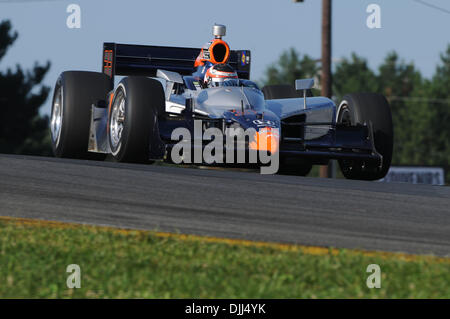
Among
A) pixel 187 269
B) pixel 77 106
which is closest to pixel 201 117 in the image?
pixel 77 106

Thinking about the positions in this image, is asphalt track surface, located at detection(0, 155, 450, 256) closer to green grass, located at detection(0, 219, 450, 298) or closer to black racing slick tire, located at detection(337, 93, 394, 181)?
green grass, located at detection(0, 219, 450, 298)

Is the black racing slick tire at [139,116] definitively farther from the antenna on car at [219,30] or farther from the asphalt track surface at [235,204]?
the antenna on car at [219,30]

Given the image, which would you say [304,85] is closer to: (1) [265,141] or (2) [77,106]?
(1) [265,141]

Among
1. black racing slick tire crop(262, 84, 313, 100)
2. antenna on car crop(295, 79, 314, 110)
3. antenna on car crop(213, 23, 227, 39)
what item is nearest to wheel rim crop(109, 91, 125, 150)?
antenna on car crop(213, 23, 227, 39)

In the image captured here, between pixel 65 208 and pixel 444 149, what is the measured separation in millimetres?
99436

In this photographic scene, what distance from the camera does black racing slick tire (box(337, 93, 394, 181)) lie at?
38.3ft

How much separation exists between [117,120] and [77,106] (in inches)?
38.7

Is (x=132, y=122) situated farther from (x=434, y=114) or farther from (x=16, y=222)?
(x=434, y=114)

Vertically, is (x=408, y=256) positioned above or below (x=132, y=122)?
below

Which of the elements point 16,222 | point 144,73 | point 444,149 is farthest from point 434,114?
point 16,222

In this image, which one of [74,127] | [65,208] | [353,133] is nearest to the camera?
[65,208]

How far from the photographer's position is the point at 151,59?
13.9 metres

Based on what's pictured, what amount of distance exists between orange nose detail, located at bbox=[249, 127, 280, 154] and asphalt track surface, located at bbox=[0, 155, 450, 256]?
1.09 ft

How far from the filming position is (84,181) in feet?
30.9
